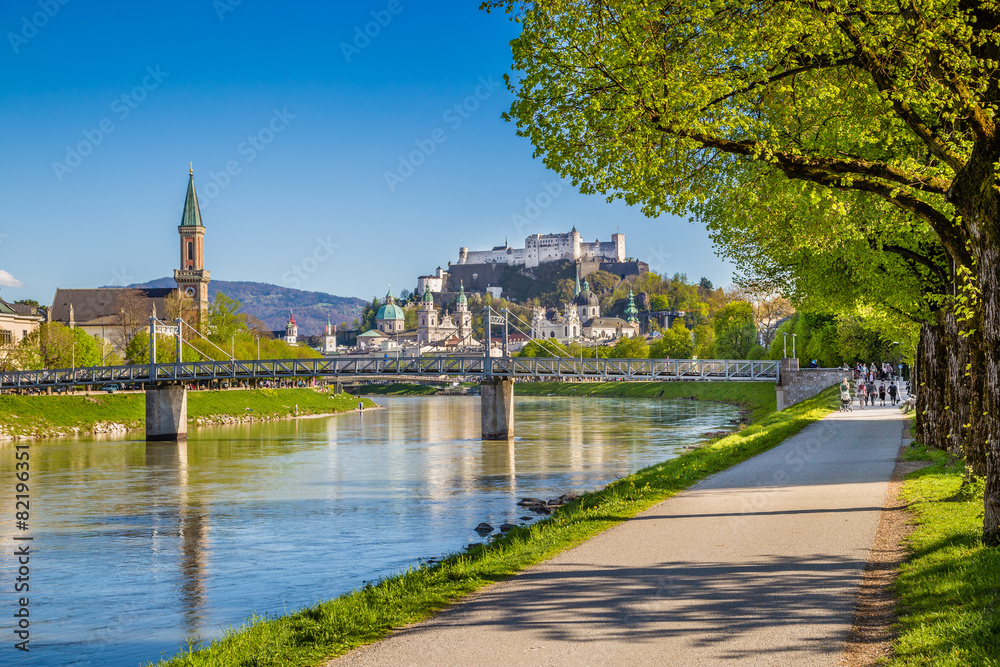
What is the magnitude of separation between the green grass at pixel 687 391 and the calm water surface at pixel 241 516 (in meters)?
25.5

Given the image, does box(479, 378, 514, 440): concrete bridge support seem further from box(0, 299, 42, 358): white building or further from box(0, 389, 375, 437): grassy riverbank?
box(0, 299, 42, 358): white building

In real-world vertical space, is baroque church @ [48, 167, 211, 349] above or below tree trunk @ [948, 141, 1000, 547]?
above

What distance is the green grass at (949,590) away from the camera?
6.56 m

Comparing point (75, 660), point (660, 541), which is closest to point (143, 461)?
point (75, 660)

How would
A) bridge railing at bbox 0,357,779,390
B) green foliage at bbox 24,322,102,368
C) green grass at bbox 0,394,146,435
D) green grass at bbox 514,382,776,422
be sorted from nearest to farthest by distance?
green grass at bbox 0,394,146,435 → bridge railing at bbox 0,357,779,390 → green foliage at bbox 24,322,102,368 → green grass at bbox 514,382,776,422

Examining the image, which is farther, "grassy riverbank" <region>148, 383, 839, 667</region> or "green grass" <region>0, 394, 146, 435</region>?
"green grass" <region>0, 394, 146, 435</region>

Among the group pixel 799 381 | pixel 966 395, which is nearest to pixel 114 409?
pixel 799 381

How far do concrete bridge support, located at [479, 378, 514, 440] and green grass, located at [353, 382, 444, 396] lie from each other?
8006 cm

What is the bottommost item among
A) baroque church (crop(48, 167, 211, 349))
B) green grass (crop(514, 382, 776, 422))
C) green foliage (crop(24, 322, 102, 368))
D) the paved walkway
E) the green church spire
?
green grass (crop(514, 382, 776, 422))

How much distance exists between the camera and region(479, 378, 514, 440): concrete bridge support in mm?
51000

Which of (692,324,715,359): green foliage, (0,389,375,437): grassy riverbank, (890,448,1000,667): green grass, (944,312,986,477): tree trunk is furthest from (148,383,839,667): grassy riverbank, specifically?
(692,324,715,359): green foliage

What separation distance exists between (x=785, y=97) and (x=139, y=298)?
118 meters

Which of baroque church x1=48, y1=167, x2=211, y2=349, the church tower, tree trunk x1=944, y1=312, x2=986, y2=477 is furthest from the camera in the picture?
the church tower

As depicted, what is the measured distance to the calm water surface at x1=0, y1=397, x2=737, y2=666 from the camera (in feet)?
42.8
